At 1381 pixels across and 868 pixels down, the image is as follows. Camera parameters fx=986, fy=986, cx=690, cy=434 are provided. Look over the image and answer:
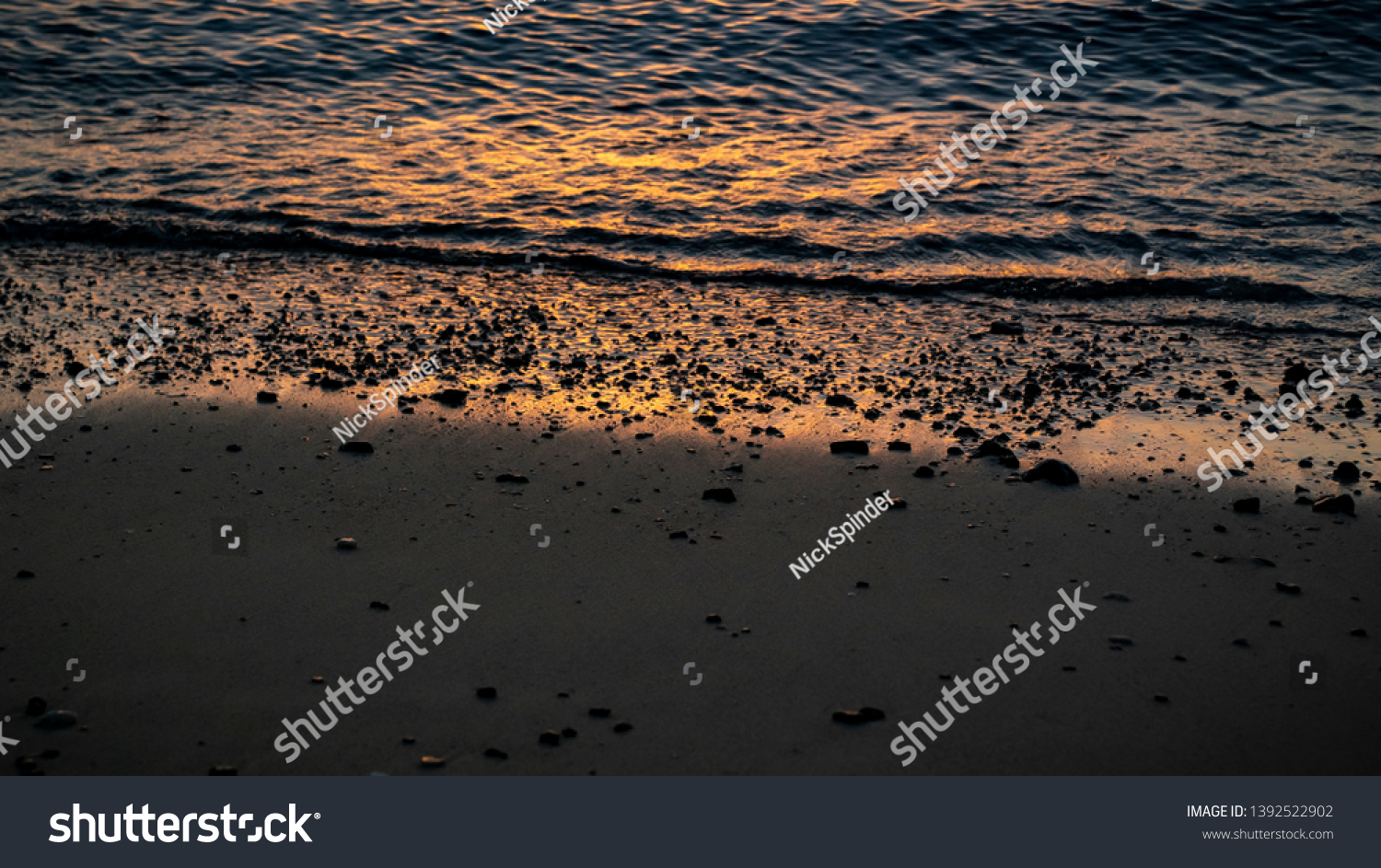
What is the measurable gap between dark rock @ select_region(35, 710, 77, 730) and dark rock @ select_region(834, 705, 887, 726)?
8.07 ft

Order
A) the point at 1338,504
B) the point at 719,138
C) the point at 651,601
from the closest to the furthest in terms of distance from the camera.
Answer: the point at 651,601 → the point at 1338,504 → the point at 719,138

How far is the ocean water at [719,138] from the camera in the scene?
8.52 meters

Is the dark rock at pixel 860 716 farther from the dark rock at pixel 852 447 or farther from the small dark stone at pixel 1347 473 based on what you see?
the small dark stone at pixel 1347 473

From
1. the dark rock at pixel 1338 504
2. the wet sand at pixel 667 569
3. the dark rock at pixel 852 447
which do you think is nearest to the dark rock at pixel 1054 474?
the wet sand at pixel 667 569

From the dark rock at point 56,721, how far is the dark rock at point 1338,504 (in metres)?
4.99

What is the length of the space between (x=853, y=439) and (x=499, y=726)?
98.1 inches

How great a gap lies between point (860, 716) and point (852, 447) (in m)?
1.96

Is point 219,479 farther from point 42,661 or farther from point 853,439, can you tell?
point 853,439

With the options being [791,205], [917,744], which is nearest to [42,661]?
[917,744]

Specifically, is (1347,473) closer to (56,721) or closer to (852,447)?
(852,447)

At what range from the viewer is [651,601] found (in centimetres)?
382

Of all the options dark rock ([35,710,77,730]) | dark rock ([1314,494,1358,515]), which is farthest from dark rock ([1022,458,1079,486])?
dark rock ([35,710,77,730])

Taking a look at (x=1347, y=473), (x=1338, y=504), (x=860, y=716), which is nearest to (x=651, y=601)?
(x=860, y=716)

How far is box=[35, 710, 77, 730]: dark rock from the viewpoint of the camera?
3.13 metres
